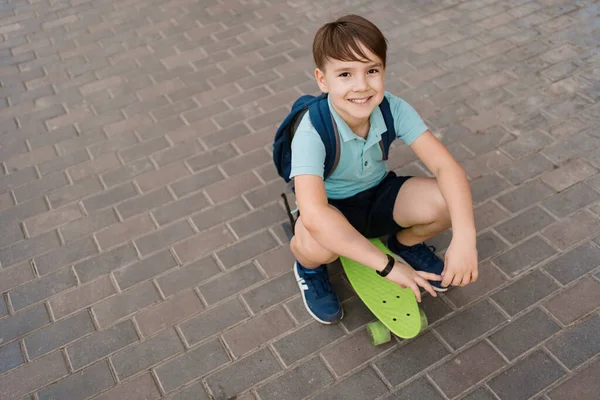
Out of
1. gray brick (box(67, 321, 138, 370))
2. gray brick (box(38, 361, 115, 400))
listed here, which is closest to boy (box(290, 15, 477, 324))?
gray brick (box(67, 321, 138, 370))

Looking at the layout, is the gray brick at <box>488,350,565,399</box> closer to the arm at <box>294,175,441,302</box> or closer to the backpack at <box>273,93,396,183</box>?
the arm at <box>294,175,441,302</box>

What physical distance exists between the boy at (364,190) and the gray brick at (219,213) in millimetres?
562

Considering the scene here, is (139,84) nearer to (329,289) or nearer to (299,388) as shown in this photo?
(329,289)

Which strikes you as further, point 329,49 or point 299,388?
point 299,388

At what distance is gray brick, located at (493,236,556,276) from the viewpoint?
2.61m

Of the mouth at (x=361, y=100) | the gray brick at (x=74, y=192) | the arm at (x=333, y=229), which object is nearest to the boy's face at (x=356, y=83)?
the mouth at (x=361, y=100)

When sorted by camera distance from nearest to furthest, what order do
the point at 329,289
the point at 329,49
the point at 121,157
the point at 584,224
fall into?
1. the point at 329,49
2. the point at 329,289
3. the point at 584,224
4. the point at 121,157

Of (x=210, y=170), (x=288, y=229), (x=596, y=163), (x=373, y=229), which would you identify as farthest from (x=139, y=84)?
(x=596, y=163)

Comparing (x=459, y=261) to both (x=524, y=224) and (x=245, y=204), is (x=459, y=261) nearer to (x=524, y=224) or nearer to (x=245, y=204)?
(x=524, y=224)

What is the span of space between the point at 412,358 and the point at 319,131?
97 centimetres

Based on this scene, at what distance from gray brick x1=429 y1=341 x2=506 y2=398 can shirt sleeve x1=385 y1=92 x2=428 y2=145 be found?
87 cm

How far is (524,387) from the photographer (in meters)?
2.19

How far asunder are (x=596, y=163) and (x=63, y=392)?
2773 mm

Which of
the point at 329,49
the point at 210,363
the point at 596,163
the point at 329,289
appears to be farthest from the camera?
the point at 596,163
